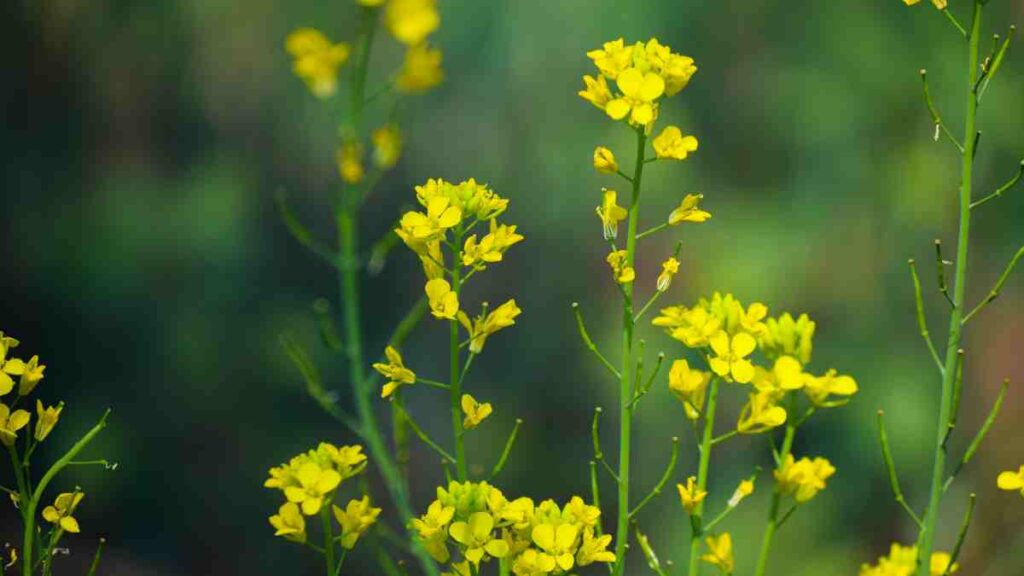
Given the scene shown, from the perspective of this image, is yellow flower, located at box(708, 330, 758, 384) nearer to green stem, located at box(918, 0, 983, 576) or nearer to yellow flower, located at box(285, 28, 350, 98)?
green stem, located at box(918, 0, 983, 576)

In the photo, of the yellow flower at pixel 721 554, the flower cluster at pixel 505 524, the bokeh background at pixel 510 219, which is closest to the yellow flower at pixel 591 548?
the flower cluster at pixel 505 524

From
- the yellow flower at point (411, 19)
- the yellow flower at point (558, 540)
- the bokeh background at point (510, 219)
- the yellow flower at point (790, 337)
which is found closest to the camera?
the yellow flower at point (411, 19)

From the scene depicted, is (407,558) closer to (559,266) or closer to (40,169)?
(559,266)

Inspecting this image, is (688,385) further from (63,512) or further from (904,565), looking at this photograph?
(63,512)

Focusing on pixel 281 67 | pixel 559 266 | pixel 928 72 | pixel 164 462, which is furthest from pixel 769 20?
pixel 164 462

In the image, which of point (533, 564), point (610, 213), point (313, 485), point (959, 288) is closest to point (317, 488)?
point (313, 485)

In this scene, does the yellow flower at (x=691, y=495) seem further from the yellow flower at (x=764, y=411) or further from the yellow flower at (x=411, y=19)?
the yellow flower at (x=411, y=19)
